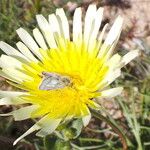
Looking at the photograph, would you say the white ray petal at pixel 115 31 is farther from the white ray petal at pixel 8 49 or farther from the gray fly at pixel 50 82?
the white ray petal at pixel 8 49

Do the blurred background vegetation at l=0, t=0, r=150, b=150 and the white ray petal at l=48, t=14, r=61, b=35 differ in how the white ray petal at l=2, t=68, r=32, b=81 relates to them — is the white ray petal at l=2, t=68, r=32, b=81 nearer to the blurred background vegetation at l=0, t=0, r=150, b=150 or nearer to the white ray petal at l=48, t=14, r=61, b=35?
the white ray petal at l=48, t=14, r=61, b=35

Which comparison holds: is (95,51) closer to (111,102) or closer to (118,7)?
(111,102)

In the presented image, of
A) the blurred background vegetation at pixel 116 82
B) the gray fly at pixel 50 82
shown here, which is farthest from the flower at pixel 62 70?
the blurred background vegetation at pixel 116 82

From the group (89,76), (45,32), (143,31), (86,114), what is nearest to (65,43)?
(45,32)

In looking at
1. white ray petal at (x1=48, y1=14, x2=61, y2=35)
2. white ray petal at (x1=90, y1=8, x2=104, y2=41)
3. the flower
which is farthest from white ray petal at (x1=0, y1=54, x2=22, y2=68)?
white ray petal at (x1=90, y1=8, x2=104, y2=41)

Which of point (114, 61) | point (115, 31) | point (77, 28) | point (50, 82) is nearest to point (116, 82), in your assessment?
point (77, 28)

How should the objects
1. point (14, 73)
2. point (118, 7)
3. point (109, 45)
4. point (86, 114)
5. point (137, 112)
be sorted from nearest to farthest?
point (86, 114) → point (109, 45) → point (14, 73) → point (137, 112) → point (118, 7)

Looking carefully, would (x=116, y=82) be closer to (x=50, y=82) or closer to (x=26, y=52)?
(x=26, y=52)

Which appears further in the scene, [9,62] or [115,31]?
[9,62]
